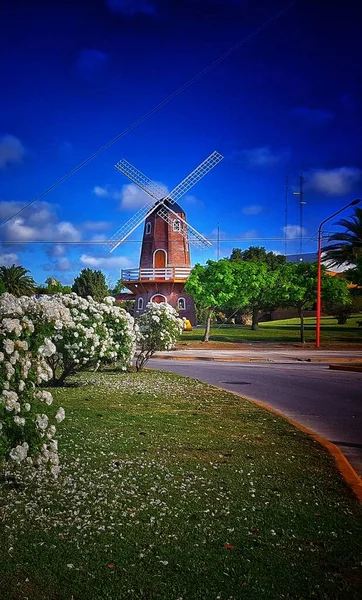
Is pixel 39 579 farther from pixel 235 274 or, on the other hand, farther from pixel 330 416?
pixel 235 274

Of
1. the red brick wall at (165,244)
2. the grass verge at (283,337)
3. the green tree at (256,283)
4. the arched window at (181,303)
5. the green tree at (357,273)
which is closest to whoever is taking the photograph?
the green tree at (357,273)

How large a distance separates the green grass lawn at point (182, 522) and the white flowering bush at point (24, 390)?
0.47 meters

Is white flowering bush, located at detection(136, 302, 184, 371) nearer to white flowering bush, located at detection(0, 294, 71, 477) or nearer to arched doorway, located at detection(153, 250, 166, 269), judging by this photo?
white flowering bush, located at detection(0, 294, 71, 477)

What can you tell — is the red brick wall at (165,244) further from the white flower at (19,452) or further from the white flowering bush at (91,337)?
the white flower at (19,452)

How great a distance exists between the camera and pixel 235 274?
42.0m

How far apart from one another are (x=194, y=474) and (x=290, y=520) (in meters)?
1.44

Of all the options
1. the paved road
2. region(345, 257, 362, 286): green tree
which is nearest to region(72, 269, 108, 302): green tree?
region(345, 257, 362, 286): green tree

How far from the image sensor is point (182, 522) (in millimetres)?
4742

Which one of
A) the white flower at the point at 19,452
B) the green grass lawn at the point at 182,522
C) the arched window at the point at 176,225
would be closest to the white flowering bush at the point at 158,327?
the green grass lawn at the point at 182,522

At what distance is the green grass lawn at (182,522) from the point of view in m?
3.75

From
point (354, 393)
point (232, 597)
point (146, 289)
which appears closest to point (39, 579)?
point (232, 597)

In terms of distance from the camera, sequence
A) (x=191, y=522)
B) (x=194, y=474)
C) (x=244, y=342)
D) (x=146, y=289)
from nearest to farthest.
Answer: (x=191, y=522)
(x=194, y=474)
(x=244, y=342)
(x=146, y=289)

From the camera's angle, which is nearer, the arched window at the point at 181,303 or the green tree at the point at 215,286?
the green tree at the point at 215,286

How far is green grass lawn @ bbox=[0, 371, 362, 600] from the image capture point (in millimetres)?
3750
